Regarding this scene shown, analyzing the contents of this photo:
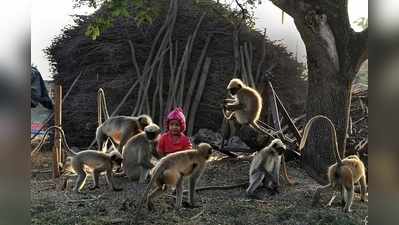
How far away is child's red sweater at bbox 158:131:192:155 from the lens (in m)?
5.24

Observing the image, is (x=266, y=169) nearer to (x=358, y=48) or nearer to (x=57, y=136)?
(x=358, y=48)

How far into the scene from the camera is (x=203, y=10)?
8195 mm

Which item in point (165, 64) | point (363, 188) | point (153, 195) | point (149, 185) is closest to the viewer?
point (149, 185)

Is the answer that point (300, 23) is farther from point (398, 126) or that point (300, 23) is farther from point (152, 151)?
point (398, 126)

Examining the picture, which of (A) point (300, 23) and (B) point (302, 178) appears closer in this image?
(A) point (300, 23)

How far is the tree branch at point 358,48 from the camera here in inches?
213

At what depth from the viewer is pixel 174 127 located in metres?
5.13

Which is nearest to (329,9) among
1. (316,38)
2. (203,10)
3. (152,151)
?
(316,38)

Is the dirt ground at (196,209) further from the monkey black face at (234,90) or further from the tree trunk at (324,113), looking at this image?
the monkey black face at (234,90)

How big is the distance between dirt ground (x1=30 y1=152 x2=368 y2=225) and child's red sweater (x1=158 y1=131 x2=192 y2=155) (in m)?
0.52

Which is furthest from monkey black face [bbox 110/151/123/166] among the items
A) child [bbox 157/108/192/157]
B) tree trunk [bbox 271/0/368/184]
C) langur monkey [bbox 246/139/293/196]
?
tree trunk [bbox 271/0/368/184]

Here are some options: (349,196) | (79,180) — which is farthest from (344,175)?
(79,180)

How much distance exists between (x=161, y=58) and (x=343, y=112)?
3302mm

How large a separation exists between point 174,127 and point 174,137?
17cm
